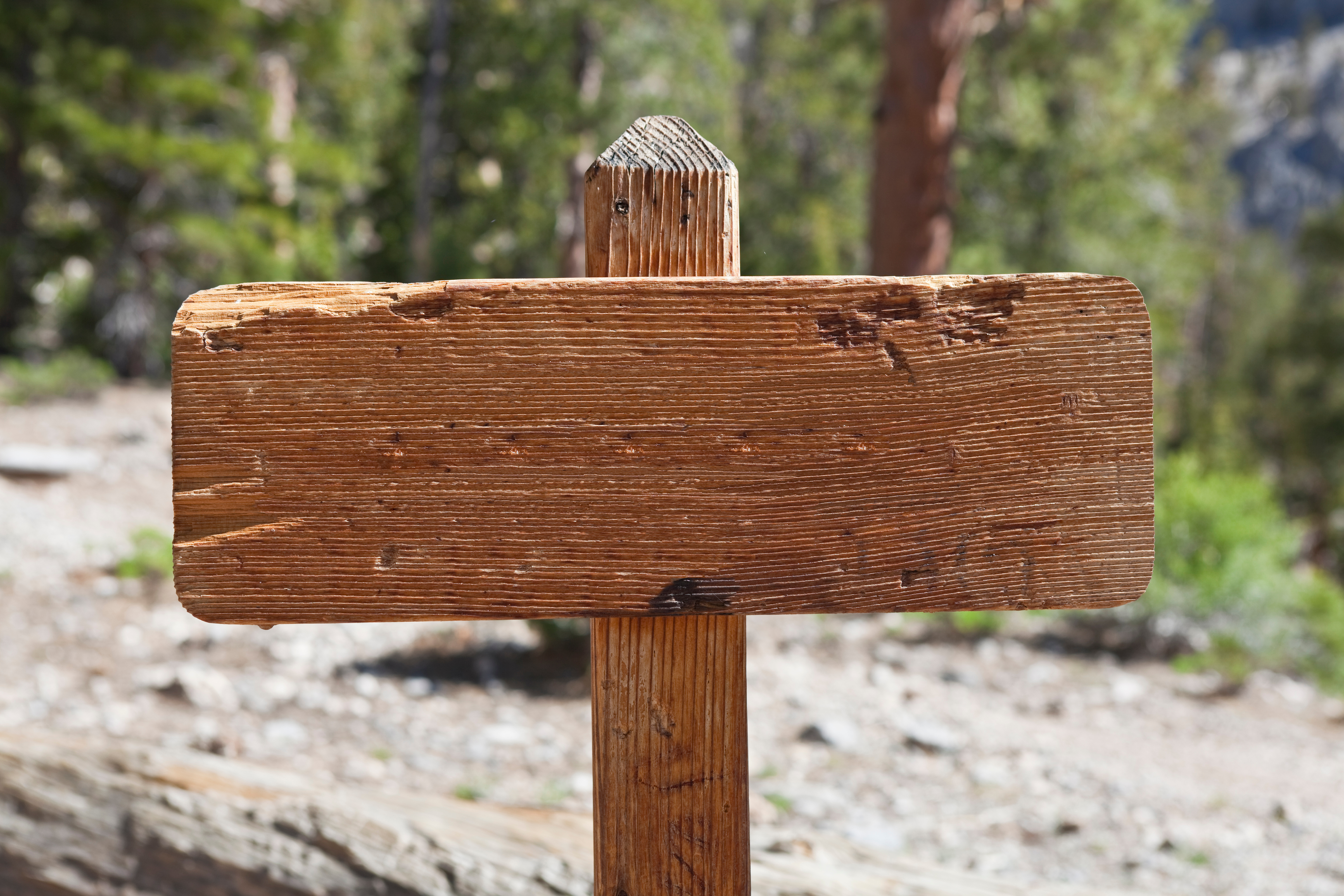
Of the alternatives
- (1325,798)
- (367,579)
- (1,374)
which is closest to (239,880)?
(367,579)

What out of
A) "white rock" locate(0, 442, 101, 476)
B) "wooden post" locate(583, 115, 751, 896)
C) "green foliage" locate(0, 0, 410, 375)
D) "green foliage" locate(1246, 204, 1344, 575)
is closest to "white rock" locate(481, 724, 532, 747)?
"wooden post" locate(583, 115, 751, 896)

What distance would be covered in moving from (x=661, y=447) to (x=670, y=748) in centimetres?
36

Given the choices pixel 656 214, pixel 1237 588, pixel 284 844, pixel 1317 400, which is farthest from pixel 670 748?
pixel 1317 400

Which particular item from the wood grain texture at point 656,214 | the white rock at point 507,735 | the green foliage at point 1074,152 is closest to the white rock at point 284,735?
the white rock at point 507,735

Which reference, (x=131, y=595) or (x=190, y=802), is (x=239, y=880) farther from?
(x=131, y=595)

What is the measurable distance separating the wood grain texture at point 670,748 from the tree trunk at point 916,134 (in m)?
6.24

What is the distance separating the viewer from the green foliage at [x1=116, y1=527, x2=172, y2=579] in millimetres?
6230

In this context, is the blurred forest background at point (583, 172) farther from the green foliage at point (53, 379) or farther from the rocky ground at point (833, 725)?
the rocky ground at point (833, 725)

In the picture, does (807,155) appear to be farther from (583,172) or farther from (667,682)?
(667,682)

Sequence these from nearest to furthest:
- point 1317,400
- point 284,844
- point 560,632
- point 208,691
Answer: point 284,844
point 208,691
point 560,632
point 1317,400

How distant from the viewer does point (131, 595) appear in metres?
6.04

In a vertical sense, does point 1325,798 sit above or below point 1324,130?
below

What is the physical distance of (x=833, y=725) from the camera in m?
4.48

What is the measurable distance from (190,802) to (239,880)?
202mm
